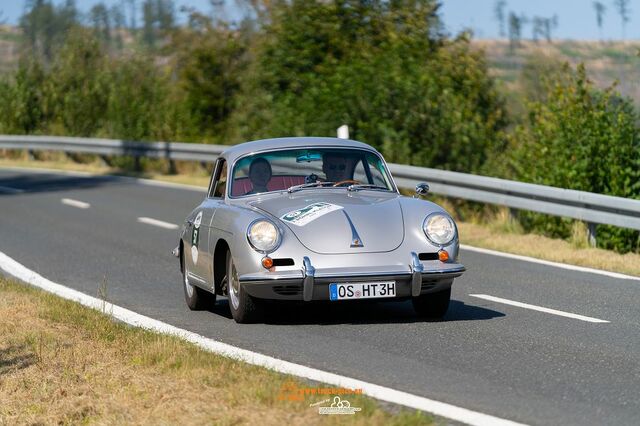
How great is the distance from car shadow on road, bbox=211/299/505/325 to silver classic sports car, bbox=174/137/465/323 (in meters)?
0.19

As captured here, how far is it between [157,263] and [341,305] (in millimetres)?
3988

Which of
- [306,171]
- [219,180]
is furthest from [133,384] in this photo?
[219,180]

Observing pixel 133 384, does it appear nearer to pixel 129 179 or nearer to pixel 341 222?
pixel 341 222

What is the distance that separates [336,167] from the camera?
10266 millimetres

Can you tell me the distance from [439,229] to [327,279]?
39.6 inches

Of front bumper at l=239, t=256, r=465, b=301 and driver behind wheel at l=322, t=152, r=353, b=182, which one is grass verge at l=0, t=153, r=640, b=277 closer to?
driver behind wheel at l=322, t=152, r=353, b=182

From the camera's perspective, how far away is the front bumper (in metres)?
8.65

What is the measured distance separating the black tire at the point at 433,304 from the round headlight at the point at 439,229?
403mm

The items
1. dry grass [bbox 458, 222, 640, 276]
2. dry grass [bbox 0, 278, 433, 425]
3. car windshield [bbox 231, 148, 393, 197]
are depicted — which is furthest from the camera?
dry grass [bbox 458, 222, 640, 276]

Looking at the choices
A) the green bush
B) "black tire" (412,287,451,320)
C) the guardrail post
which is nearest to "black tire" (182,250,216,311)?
"black tire" (412,287,451,320)

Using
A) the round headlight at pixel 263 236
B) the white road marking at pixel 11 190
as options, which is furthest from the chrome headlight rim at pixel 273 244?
the white road marking at pixel 11 190

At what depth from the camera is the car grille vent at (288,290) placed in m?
8.72

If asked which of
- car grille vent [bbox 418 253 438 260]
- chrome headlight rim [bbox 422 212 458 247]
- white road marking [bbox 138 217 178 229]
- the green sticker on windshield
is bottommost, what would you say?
white road marking [bbox 138 217 178 229]

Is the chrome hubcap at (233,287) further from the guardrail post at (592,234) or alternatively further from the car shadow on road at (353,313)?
the guardrail post at (592,234)
